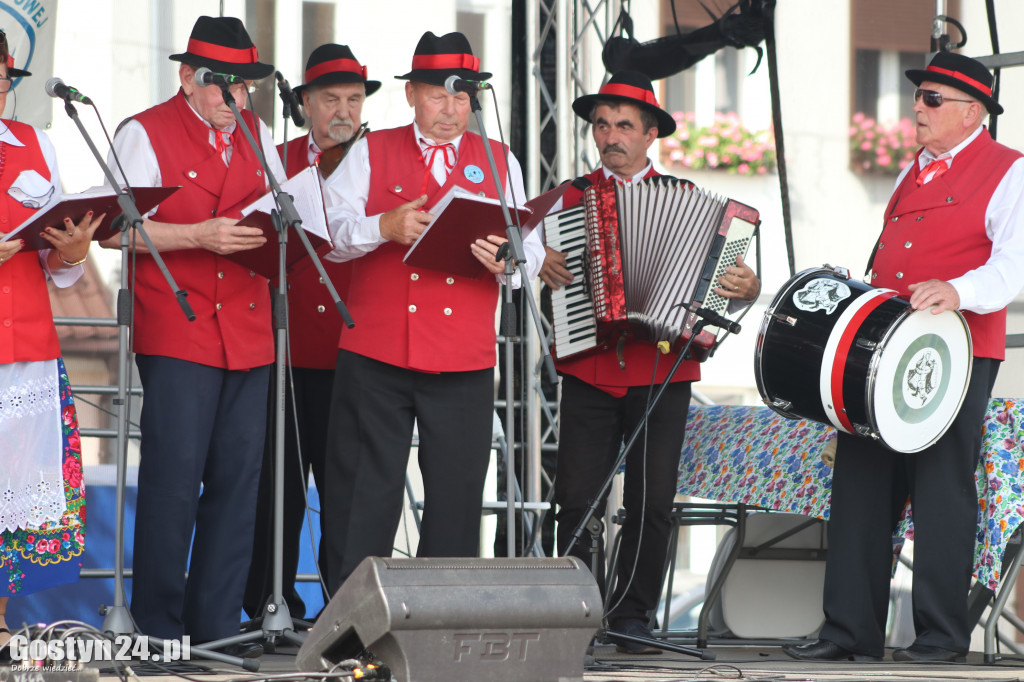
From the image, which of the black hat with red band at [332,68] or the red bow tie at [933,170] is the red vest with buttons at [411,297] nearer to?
the black hat with red band at [332,68]

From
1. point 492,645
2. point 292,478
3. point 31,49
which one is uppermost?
point 31,49

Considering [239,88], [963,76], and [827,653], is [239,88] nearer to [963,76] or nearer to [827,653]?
[963,76]

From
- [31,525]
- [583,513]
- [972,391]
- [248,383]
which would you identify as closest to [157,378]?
[248,383]

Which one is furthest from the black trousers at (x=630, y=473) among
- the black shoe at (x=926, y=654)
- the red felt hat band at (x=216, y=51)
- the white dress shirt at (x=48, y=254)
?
the white dress shirt at (x=48, y=254)

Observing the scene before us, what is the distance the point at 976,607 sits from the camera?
4367mm

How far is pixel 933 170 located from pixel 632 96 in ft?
3.37

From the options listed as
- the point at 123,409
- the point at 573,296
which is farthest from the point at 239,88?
the point at 573,296

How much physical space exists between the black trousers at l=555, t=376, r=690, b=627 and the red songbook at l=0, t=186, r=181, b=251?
1.60m

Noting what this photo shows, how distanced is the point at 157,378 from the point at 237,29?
1.05 meters

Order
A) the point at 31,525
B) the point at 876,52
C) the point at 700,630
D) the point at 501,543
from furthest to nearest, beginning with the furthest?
the point at 876,52
the point at 501,543
the point at 700,630
the point at 31,525

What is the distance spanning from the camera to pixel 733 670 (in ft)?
11.3

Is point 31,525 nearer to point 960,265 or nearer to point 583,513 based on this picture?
point 583,513

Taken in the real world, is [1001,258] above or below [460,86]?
below

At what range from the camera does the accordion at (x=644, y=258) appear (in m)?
4.05
